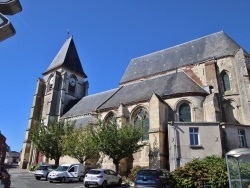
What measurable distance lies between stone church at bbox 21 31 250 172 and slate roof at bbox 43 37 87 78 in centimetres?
664

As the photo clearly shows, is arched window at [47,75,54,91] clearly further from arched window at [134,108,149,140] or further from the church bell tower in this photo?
arched window at [134,108,149,140]

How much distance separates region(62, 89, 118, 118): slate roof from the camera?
31.0 m

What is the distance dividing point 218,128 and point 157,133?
4.86 metres

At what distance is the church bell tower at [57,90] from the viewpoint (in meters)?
35.2

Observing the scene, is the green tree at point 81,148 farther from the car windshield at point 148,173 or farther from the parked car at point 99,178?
the car windshield at point 148,173

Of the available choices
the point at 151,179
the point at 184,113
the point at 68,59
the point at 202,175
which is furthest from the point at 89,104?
the point at 202,175

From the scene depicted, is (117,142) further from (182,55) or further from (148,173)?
(182,55)

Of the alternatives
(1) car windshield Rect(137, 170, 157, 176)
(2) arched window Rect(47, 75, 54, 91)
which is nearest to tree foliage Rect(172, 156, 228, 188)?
(1) car windshield Rect(137, 170, 157, 176)

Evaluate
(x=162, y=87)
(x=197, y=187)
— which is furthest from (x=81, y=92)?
(x=197, y=187)

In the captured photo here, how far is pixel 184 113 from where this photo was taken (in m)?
21.4

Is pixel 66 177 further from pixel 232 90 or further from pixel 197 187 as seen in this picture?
pixel 232 90

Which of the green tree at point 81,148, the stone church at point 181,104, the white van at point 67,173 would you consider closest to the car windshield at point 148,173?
the stone church at point 181,104

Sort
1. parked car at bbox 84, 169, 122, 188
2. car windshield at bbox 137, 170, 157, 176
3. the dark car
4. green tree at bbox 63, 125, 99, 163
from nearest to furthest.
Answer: the dark car
car windshield at bbox 137, 170, 157, 176
parked car at bbox 84, 169, 122, 188
green tree at bbox 63, 125, 99, 163

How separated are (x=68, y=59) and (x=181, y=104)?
2615 centimetres
